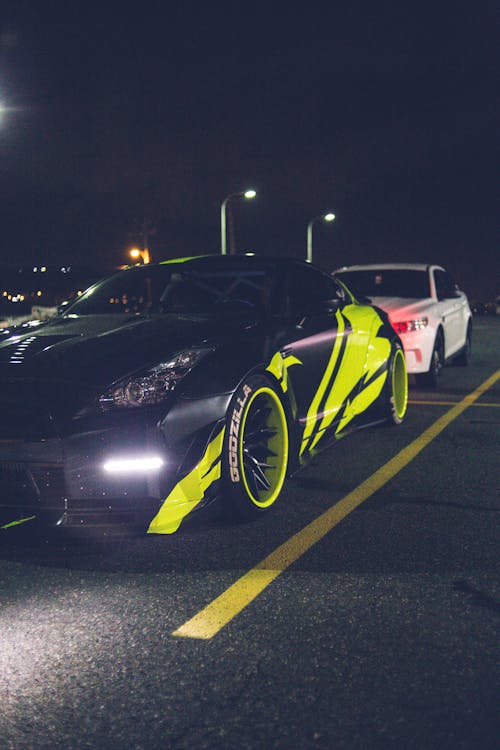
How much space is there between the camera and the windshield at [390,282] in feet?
35.9

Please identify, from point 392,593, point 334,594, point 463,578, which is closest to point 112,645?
point 334,594

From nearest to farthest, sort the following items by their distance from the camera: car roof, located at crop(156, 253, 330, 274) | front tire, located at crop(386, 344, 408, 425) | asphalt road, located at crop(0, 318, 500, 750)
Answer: asphalt road, located at crop(0, 318, 500, 750)
car roof, located at crop(156, 253, 330, 274)
front tire, located at crop(386, 344, 408, 425)

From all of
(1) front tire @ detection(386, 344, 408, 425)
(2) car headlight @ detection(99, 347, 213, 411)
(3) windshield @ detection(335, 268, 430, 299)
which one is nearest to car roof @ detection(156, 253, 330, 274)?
(1) front tire @ detection(386, 344, 408, 425)

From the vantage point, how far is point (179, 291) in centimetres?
604

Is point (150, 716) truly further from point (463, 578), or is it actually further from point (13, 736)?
point (463, 578)

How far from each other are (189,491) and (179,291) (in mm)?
2192

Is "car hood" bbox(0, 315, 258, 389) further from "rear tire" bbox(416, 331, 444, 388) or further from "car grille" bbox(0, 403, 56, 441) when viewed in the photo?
"rear tire" bbox(416, 331, 444, 388)

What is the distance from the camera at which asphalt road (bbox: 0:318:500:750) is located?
2562 mm

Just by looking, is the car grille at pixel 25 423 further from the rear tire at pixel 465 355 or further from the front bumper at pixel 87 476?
the rear tire at pixel 465 355

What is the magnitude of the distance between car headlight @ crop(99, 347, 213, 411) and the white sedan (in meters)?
5.74

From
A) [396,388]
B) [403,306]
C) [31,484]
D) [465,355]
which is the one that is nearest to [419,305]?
[403,306]

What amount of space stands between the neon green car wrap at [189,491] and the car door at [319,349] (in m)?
1.05

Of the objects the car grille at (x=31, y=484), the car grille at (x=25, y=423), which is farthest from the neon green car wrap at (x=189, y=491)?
the car grille at (x=25, y=423)

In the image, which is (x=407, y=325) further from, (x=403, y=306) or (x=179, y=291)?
(x=179, y=291)
